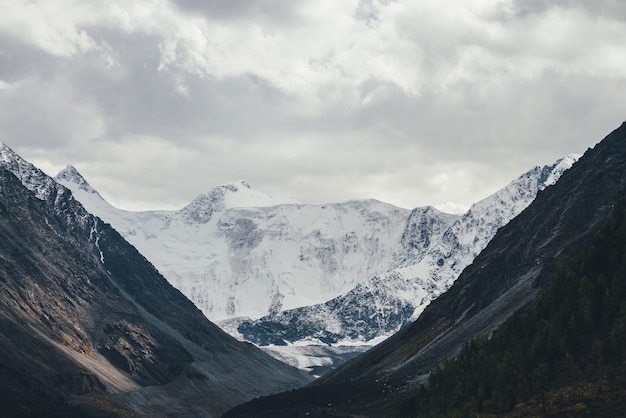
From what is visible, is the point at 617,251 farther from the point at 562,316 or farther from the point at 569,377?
the point at 569,377

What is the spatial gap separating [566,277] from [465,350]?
1328 inches

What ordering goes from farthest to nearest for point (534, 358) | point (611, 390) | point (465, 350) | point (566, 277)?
point (465, 350) < point (566, 277) < point (534, 358) < point (611, 390)

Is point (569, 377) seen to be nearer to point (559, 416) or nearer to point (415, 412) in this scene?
point (559, 416)

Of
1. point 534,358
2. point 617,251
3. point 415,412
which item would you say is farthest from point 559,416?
point 415,412

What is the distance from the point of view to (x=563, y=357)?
139500 millimetres

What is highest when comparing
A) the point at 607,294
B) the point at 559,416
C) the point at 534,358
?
the point at 607,294

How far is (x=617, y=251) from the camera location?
153125 millimetres

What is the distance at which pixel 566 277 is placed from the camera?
543 ft

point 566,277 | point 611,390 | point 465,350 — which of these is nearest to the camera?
point 611,390

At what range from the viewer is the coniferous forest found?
128 m

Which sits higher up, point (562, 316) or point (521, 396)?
point (562, 316)

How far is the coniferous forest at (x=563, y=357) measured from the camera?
→ 128m

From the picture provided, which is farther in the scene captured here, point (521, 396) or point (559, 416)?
point (521, 396)

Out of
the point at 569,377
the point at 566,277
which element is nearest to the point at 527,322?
the point at 566,277
